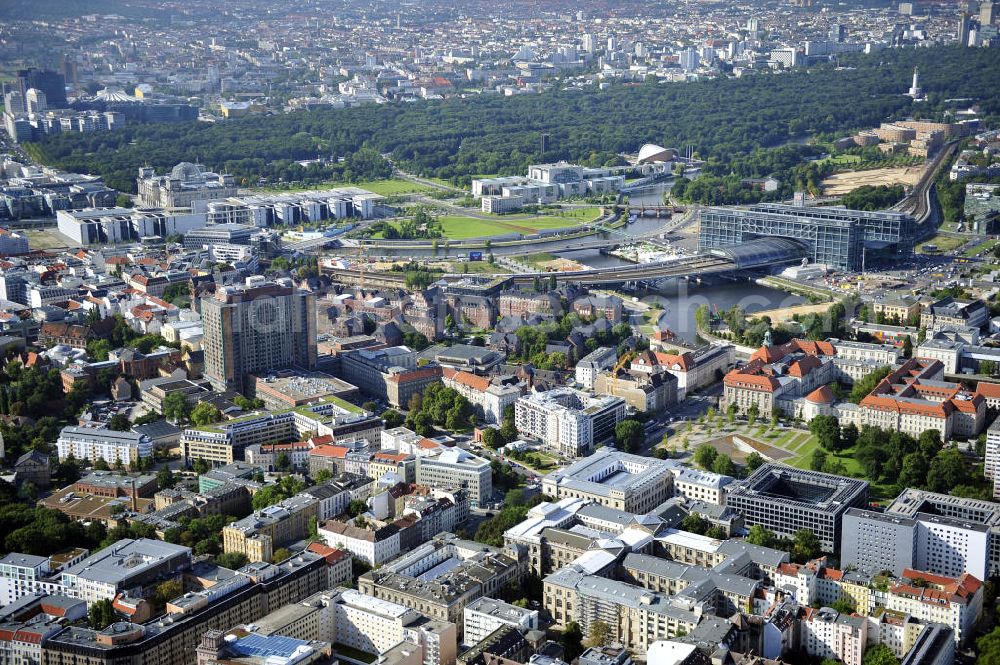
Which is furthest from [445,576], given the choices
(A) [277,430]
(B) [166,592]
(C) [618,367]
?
(C) [618,367]

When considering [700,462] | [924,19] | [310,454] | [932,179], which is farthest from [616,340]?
[924,19]

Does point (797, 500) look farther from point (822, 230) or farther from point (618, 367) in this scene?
point (822, 230)

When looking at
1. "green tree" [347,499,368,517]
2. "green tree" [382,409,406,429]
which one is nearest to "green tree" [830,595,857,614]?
"green tree" [347,499,368,517]

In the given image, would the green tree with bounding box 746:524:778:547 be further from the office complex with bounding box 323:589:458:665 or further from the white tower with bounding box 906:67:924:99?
the white tower with bounding box 906:67:924:99

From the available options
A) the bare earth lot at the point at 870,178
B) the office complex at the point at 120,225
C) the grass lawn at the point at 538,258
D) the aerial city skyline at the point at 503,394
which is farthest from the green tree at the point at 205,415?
the bare earth lot at the point at 870,178

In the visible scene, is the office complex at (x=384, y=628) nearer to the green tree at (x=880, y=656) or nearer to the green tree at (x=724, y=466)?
the green tree at (x=880, y=656)

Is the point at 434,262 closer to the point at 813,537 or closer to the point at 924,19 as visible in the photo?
the point at 813,537
